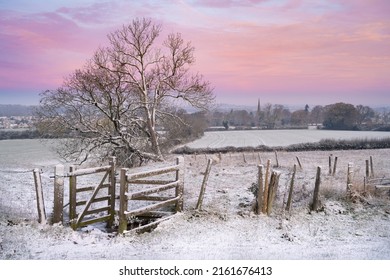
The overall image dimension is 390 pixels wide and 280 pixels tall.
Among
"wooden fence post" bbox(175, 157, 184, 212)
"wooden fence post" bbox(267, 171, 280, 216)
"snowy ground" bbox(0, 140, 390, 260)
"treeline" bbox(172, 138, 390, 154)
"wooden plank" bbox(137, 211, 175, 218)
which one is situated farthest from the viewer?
"treeline" bbox(172, 138, 390, 154)

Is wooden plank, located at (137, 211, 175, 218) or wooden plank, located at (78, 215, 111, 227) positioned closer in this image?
wooden plank, located at (78, 215, 111, 227)

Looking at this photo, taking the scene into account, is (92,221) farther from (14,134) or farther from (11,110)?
(14,134)

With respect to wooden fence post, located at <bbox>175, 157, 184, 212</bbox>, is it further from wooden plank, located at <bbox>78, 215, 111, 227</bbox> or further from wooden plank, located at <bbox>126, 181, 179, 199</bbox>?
wooden plank, located at <bbox>78, 215, 111, 227</bbox>

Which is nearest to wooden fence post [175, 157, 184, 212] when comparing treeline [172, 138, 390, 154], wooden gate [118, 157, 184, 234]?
wooden gate [118, 157, 184, 234]

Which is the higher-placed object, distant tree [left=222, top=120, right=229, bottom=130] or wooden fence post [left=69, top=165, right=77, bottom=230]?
distant tree [left=222, top=120, right=229, bottom=130]

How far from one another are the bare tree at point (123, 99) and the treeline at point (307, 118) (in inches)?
58.8

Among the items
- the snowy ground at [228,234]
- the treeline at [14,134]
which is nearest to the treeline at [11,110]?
the treeline at [14,134]

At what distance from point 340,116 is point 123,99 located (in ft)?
31.4

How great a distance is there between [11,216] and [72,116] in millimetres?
9132

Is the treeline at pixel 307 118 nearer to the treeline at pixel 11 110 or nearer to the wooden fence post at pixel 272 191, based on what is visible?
the wooden fence post at pixel 272 191

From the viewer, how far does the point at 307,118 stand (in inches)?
482

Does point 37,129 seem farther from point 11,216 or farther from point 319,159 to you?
point 319,159

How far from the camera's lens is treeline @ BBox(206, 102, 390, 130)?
35.2ft
